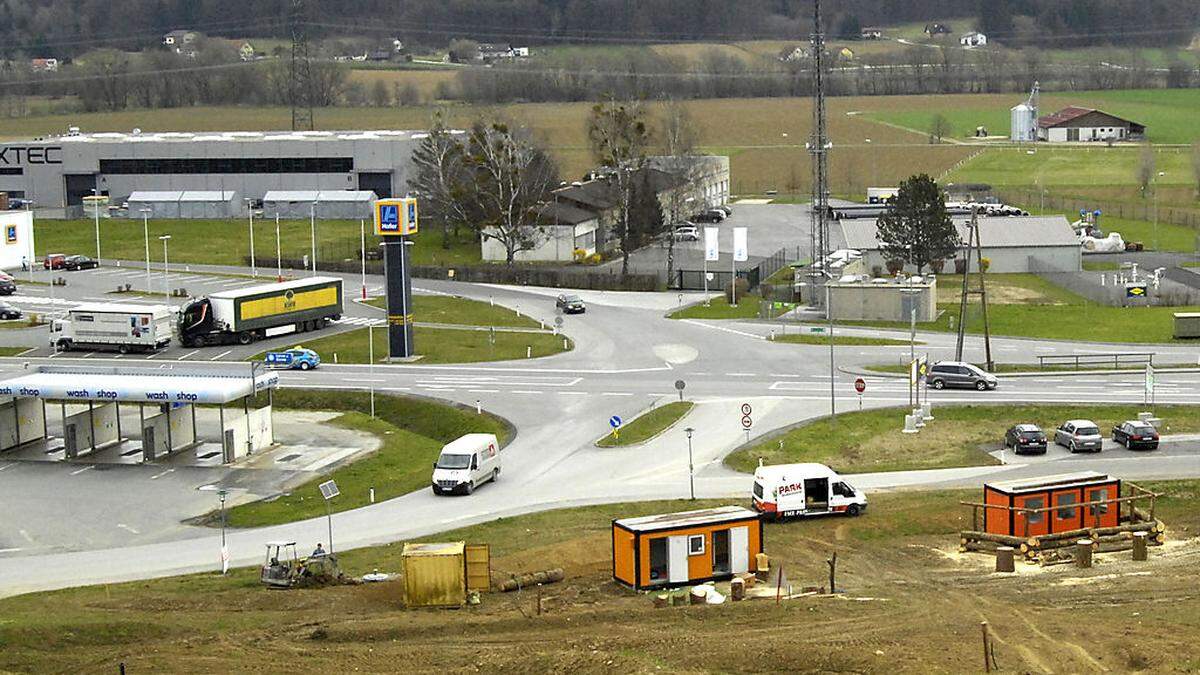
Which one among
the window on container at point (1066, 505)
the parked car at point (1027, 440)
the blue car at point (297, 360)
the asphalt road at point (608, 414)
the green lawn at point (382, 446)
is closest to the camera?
the window on container at point (1066, 505)

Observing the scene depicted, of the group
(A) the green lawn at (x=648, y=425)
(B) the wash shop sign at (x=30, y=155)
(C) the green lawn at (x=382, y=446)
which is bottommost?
(C) the green lawn at (x=382, y=446)

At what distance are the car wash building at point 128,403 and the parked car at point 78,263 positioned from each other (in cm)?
4701

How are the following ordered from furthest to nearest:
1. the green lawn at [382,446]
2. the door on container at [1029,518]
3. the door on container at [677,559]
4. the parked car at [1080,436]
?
the parked car at [1080,436] < the green lawn at [382,446] < the door on container at [1029,518] < the door on container at [677,559]

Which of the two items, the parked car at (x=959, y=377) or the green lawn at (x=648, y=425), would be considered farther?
the parked car at (x=959, y=377)

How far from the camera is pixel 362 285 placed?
343 feet

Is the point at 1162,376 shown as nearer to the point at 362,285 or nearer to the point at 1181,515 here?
the point at 1181,515

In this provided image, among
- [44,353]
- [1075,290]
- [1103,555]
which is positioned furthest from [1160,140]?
[1103,555]

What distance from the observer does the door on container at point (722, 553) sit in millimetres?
40500

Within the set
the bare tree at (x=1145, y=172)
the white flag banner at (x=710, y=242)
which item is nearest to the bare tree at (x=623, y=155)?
the white flag banner at (x=710, y=242)

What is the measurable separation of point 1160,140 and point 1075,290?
313 feet

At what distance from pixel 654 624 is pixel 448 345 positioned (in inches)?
1864

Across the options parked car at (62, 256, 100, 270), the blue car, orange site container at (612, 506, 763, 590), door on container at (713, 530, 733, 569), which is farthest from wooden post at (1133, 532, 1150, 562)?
parked car at (62, 256, 100, 270)

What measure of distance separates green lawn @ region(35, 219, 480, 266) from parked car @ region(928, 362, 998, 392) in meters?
52.7

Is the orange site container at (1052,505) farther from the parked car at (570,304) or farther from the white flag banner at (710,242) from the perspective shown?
the white flag banner at (710,242)
